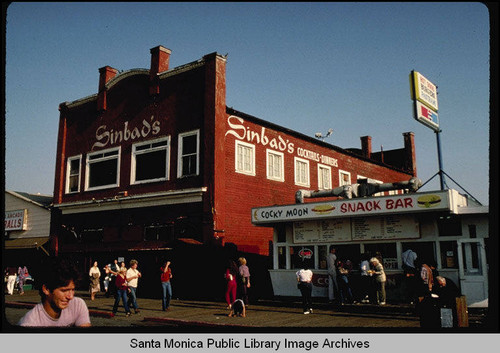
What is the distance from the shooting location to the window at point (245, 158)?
21.9 meters

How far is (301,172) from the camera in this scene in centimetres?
2598

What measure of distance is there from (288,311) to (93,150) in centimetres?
1667

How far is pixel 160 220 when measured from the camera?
22.0 meters

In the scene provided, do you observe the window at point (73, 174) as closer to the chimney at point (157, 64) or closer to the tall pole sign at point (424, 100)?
the chimney at point (157, 64)

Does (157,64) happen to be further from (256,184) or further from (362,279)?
(362,279)

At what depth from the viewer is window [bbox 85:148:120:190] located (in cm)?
2498

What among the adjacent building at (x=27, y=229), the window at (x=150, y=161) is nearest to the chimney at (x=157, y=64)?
the window at (x=150, y=161)

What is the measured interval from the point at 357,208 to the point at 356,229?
1.10 m

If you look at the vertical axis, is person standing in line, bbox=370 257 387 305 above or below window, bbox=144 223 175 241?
below

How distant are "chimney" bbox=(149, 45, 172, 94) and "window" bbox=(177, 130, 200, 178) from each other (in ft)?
11.3

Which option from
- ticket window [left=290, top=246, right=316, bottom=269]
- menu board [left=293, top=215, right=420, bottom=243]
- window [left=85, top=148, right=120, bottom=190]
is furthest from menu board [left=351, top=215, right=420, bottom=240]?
window [left=85, top=148, right=120, bottom=190]

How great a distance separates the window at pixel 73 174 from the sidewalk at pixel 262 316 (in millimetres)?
10377

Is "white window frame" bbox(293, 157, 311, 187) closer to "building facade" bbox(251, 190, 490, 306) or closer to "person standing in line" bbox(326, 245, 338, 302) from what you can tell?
"building facade" bbox(251, 190, 490, 306)
